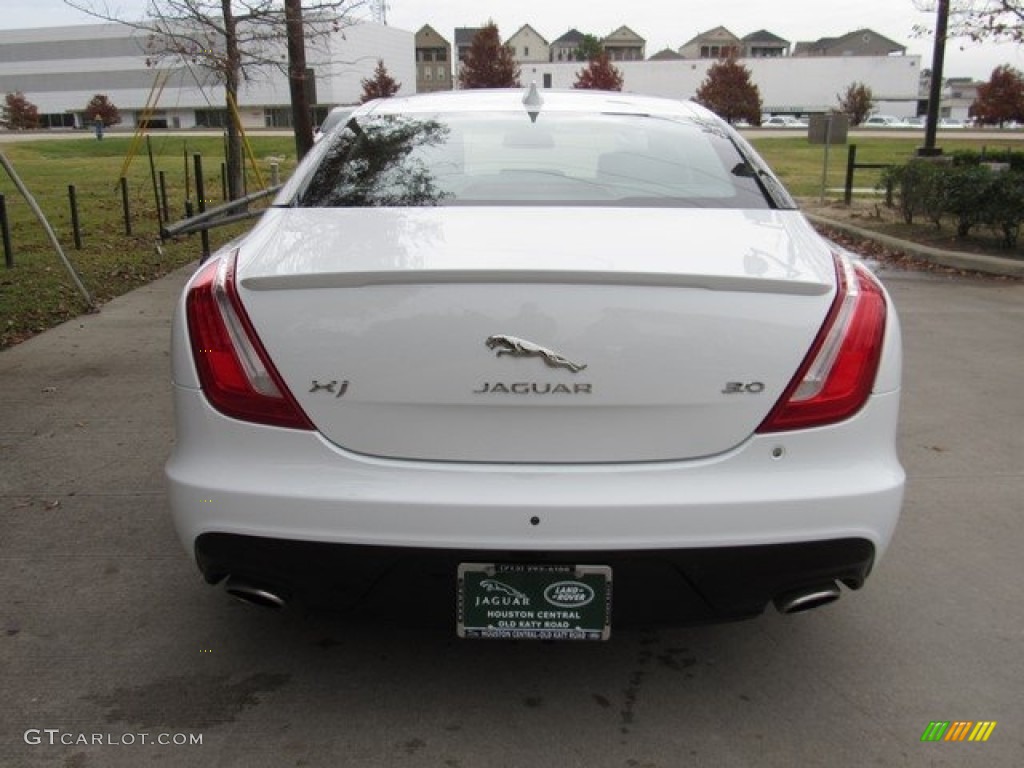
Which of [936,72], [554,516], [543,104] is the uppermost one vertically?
[936,72]

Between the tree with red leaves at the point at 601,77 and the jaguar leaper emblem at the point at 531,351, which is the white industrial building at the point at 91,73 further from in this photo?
the jaguar leaper emblem at the point at 531,351

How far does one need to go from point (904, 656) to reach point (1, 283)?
881 centimetres

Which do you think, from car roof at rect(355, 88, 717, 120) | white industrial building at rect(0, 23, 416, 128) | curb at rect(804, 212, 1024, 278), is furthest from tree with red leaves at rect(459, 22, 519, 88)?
car roof at rect(355, 88, 717, 120)

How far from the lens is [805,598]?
2.43 meters

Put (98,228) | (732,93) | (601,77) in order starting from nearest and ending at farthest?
(98,228), (732,93), (601,77)

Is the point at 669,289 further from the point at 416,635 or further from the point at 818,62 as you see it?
the point at 818,62

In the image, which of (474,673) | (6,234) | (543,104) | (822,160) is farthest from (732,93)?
(474,673)

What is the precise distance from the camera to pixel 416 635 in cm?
307

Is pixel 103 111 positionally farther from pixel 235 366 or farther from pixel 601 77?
pixel 235 366

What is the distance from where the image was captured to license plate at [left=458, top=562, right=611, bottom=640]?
2.35 m

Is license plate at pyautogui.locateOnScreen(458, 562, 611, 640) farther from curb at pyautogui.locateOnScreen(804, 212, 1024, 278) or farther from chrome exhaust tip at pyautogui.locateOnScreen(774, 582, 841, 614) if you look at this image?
curb at pyautogui.locateOnScreen(804, 212, 1024, 278)

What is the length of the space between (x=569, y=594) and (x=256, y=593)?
2.64 feet

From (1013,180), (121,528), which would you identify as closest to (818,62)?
(1013,180)

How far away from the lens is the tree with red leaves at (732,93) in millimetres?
67438
